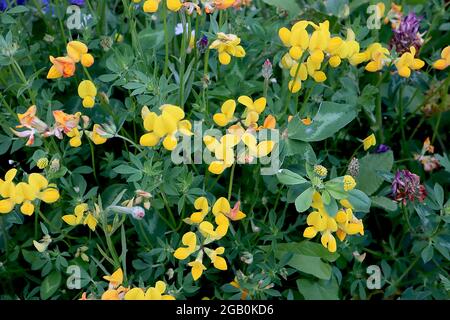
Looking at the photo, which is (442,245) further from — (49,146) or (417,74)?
(49,146)

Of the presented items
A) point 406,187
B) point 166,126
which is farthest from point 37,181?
point 406,187

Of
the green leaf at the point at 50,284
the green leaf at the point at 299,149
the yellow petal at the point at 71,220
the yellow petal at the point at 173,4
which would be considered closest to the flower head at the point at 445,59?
the green leaf at the point at 299,149

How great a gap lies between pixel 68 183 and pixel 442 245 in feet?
2.58

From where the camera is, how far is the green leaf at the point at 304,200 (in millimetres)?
1143

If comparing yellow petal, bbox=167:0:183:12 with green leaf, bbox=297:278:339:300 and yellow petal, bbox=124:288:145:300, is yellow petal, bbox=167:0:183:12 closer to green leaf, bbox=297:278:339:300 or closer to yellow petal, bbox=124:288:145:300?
yellow petal, bbox=124:288:145:300

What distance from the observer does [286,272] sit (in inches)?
54.2

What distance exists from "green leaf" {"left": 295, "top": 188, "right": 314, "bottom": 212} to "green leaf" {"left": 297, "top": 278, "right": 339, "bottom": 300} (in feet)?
1.21

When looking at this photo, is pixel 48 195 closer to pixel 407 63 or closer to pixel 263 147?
pixel 263 147

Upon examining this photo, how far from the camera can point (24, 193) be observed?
1178mm

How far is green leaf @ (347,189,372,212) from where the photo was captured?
1.20 metres

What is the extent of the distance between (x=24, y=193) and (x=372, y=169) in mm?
784

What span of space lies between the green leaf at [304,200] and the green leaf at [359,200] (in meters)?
0.08

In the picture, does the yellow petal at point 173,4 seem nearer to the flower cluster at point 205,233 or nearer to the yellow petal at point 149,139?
the yellow petal at point 149,139
